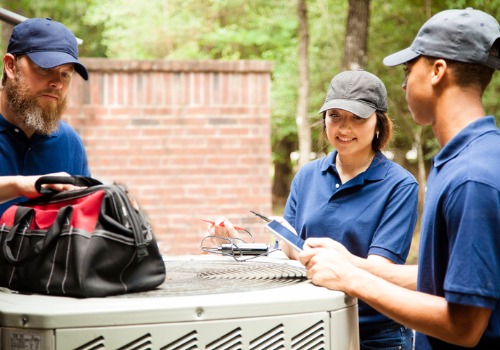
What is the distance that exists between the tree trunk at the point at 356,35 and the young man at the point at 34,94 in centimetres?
686

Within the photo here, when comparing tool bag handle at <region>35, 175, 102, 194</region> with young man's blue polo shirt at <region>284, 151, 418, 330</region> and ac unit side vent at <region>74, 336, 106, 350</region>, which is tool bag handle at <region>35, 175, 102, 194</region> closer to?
ac unit side vent at <region>74, 336, 106, 350</region>

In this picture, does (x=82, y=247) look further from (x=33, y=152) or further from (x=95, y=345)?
(x=33, y=152)

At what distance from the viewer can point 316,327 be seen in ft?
6.71

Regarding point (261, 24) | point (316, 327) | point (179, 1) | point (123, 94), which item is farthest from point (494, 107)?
point (179, 1)

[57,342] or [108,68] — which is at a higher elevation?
[108,68]

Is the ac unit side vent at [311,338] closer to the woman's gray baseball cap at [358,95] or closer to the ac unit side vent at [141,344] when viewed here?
the ac unit side vent at [141,344]

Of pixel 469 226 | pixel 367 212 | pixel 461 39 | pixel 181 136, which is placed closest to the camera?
pixel 469 226

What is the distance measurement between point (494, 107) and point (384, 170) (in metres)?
9.56

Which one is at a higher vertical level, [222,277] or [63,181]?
[63,181]

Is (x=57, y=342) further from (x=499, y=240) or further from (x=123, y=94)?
(x=123, y=94)

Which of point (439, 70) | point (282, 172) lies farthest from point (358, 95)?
point (282, 172)

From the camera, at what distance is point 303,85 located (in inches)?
610

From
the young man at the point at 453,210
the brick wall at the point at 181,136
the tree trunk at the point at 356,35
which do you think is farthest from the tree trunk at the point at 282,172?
the young man at the point at 453,210

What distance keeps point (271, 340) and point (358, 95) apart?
1251mm
